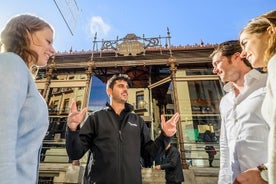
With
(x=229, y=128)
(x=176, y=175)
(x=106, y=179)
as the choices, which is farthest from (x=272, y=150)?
(x=176, y=175)

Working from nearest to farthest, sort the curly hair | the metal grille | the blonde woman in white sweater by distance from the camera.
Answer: the blonde woman in white sweater, the curly hair, the metal grille

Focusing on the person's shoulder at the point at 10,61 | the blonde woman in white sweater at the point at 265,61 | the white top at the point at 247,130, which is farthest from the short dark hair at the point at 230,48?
the person's shoulder at the point at 10,61

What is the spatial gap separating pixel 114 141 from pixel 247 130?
142 cm

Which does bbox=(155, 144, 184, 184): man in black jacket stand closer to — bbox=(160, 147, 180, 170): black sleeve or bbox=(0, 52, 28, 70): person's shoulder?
bbox=(160, 147, 180, 170): black sleeve

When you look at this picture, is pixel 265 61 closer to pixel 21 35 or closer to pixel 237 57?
pixel 237 57

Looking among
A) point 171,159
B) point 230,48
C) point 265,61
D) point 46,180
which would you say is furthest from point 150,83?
point 265,61

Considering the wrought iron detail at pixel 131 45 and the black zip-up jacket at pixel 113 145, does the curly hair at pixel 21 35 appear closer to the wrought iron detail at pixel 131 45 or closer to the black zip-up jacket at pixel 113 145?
the black zip-up jacket at pixel 113 145

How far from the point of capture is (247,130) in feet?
5.11

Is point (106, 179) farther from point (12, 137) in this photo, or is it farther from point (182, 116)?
point (182, 116)

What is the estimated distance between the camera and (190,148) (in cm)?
A: 768

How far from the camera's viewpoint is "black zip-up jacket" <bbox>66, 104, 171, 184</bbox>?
2020 mm

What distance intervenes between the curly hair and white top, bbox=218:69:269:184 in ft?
6.16

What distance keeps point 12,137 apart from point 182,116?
7859 millimetres

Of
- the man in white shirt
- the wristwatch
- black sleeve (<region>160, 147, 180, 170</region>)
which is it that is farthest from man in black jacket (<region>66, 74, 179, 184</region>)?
black sleeve (<region>160, 147, 180, 170</region>)
